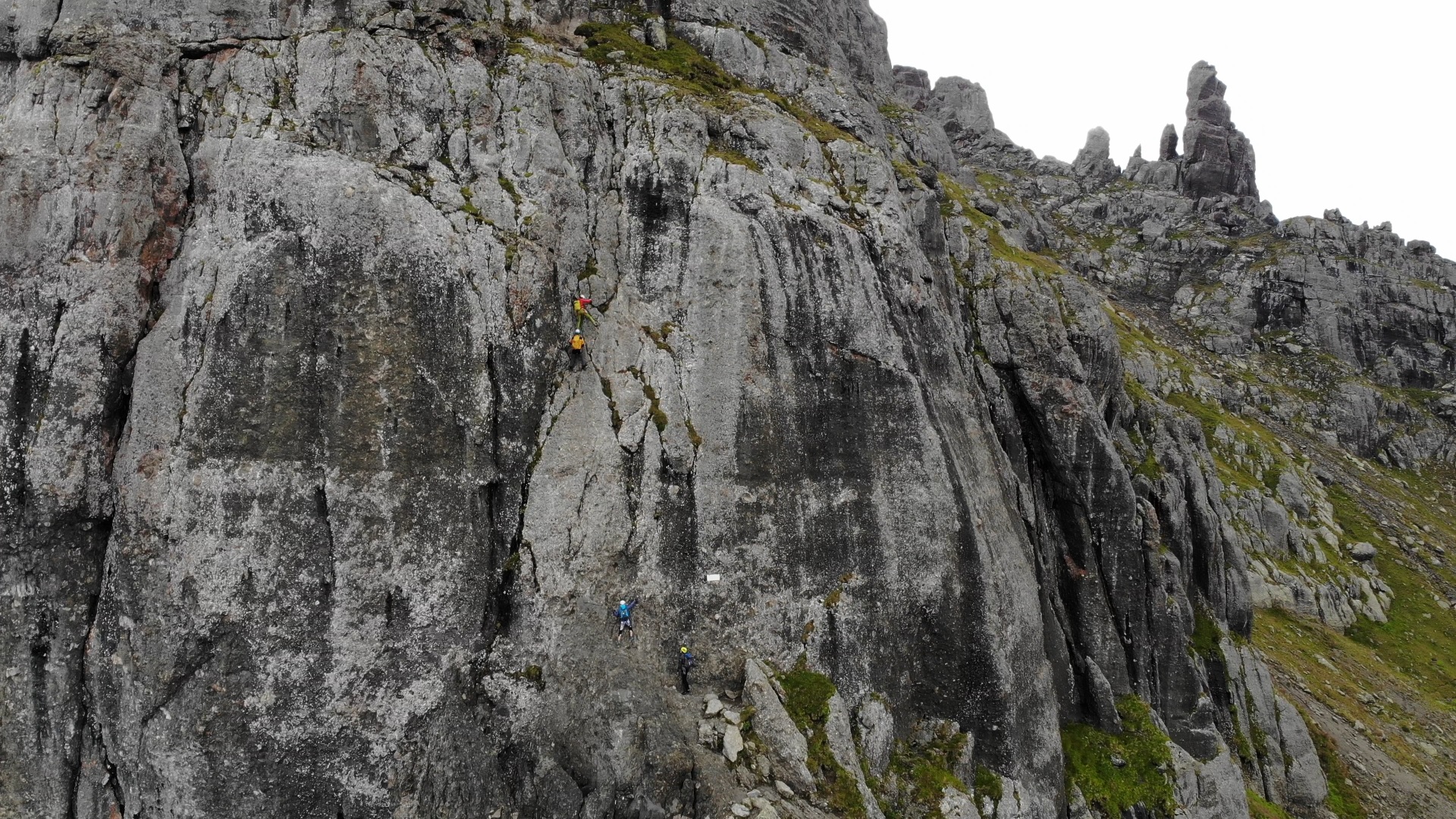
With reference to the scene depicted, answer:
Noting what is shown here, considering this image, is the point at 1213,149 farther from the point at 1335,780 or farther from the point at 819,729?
the point at 819,729

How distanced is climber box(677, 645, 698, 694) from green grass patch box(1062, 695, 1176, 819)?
60.2 feet

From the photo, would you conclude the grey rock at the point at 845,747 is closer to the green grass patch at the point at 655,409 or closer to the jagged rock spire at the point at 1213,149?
the green grass patch at the point at 655,409

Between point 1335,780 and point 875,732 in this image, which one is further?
point 1335,780

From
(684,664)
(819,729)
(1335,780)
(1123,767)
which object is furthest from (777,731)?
(1335,780)

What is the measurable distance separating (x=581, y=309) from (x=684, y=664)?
44.1 feet

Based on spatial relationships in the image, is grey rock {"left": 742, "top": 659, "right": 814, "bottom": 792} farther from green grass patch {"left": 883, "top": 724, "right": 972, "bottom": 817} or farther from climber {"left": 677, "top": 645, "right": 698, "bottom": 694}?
green grass patch {"left": 883, "top": 724, "right": 972, "bottom": 817}

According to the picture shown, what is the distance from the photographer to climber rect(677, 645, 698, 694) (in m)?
22.8

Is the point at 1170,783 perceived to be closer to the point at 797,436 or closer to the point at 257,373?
the point at 797,436

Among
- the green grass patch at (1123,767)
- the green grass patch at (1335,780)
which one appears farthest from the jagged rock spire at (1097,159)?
the green grass patch at (1123,767)

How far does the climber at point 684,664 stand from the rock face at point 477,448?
1.72ft

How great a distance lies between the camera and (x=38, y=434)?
65.7ft

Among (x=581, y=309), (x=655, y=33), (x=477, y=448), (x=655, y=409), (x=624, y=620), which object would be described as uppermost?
(x=655, y=33)

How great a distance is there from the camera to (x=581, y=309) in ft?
82.1

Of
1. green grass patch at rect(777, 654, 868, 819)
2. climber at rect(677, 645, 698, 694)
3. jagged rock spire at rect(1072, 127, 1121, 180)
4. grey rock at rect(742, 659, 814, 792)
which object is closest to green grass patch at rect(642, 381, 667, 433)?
climber at rect(677, 645, 698, 694)
